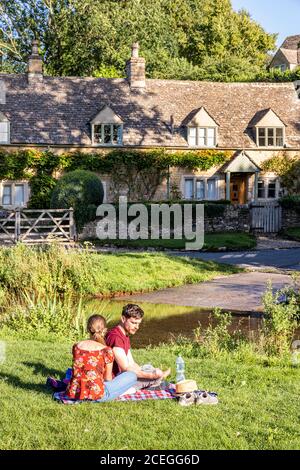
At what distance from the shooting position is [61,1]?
51.3m

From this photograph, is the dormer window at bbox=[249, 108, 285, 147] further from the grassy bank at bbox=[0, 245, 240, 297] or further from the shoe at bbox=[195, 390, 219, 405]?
the shoe at bbox=[195, 390, 219, 405]

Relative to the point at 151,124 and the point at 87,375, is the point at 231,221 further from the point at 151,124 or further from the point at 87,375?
the point at 87,375

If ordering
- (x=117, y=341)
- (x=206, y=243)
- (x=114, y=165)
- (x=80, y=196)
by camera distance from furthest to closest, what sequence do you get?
(x=114, y=165) → (x=80, y=196) → (x=206, y=243) → (x=117, y=341)

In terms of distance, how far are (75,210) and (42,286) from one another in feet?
49.8

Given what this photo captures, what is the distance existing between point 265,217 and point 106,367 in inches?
1197

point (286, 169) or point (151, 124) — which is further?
point (286, 169)

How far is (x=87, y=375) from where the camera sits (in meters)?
7.79

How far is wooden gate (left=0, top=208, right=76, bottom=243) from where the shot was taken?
27.5 meters

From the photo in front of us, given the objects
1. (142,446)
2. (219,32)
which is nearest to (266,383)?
(142,446)

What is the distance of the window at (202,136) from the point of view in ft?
134

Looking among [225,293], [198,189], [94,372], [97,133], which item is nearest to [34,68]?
[97,133]

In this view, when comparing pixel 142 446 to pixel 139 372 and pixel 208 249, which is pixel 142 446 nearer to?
pixel 139 372

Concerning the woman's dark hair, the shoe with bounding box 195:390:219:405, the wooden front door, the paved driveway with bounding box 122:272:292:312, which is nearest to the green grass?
the paved driveway with bounding box 122:272:292:312

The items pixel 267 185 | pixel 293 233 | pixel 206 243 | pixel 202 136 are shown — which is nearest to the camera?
pixel 206 243
